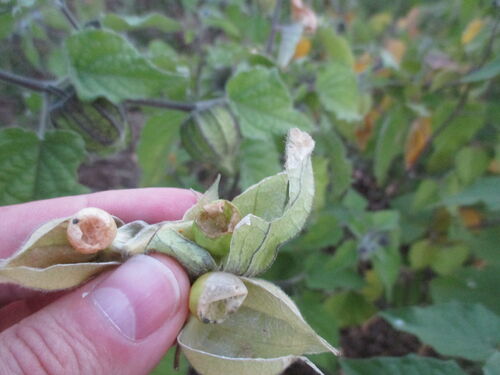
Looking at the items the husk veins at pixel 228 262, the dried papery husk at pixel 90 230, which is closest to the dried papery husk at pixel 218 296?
the husk veins at pixel 228 262

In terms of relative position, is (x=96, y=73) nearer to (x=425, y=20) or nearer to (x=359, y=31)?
(x=359, y=31)

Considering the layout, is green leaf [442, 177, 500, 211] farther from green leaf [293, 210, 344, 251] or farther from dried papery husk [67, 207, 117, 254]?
dried papery husk [67, 207, 117, 254]

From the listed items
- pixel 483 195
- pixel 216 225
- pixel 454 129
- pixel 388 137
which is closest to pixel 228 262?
pixel 216 225

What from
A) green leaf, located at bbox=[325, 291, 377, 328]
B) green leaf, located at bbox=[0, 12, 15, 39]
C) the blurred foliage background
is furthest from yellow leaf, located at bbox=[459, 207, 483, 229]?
green leaf, located at bbox=[0, 12, 15, 39]

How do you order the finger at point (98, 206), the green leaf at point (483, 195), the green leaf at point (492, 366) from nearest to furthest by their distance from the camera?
the green leaf at point (492, 366) < the finger at point (98, 206) < the green leaf at point (483, 195)

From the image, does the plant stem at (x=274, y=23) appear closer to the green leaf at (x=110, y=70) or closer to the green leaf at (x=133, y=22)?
the green leaf at (x=133, y=22)

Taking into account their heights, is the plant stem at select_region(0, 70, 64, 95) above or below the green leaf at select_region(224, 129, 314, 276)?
above

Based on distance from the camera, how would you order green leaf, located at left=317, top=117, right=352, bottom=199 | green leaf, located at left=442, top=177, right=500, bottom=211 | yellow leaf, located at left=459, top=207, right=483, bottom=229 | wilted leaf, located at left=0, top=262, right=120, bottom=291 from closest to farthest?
1. wilted leaf, located at left=0, top=262, right=120, bottom=291
2. green leaf, located at left=442, top=177, right=500, bottom=211
3. green leaf, located at left=317, top=117, right=352, bottom=199
4. yellow leaf, located at left=459, top=207, right=483, bottom=229
